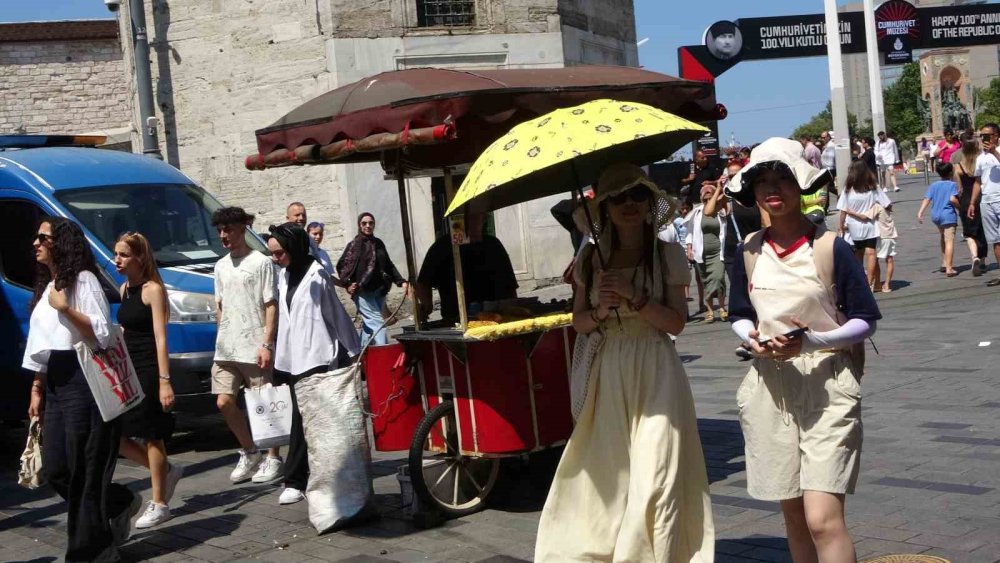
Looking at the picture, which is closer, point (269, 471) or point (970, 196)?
point (269, 471)

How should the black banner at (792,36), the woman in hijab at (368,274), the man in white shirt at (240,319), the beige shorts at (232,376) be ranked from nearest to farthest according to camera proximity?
the man in white shirt at (240,319), the beige shorts at (232,376), the woman in hijab at (368,274), the black banner at (792,36)

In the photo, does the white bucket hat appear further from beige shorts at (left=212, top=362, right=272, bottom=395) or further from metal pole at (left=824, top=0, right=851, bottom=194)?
metal pole at (left=824, top=0, right=851, bottom=194)

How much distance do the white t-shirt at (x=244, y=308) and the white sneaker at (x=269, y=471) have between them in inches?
31.7

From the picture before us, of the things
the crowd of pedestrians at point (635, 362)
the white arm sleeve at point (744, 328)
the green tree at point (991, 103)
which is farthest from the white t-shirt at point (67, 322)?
the green tree at point (991, 103)

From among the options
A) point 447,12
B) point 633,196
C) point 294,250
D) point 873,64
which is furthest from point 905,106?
point 633,196

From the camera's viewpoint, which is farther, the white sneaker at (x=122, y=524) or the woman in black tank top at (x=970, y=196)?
the woman in black tank top at (x=970, y=196)

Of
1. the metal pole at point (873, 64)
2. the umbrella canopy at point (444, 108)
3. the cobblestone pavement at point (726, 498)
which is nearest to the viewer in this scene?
the cobblestone pavement at point (726, 498)

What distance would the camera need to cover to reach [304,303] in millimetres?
7633

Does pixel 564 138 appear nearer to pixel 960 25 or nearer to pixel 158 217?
pixel 158 217

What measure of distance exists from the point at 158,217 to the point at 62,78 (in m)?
23.0

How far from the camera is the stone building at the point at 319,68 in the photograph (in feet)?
61.6

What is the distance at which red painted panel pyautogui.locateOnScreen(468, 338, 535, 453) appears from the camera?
22.5ft

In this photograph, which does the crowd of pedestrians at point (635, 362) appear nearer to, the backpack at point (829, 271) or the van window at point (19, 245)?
the backpack at point (829, 271)

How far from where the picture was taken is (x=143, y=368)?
7613 millimetres
